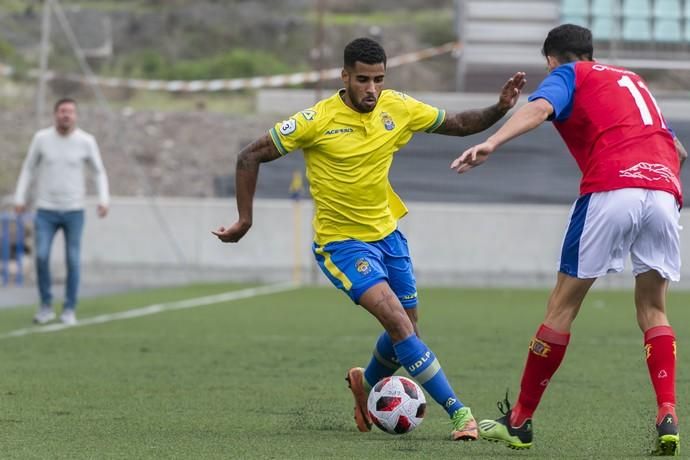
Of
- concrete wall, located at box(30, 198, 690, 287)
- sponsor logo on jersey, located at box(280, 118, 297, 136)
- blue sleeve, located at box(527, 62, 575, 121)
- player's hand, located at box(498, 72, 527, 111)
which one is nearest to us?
blue sleeve, located at box(527, 62, 575, 121)

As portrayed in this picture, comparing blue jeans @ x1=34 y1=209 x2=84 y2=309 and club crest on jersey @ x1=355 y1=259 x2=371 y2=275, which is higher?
club crest on jersey @ x1=355 y1=259 x2=371 y2=275

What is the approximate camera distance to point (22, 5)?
36906 mm

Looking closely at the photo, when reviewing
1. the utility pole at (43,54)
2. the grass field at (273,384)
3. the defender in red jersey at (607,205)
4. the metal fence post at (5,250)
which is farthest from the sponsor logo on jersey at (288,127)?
the metal fence post at (5,250)

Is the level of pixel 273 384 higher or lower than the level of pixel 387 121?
lower

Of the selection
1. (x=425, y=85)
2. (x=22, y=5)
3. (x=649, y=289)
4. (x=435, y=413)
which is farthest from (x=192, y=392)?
(x=425, y=85)

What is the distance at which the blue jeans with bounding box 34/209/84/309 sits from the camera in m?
14.0

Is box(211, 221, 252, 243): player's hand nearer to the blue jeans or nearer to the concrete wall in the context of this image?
the blue jeans

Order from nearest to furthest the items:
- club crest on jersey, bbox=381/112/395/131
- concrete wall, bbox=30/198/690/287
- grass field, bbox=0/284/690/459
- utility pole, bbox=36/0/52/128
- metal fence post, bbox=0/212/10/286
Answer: grass field, bbox=0/284/690/459 → club crest on jersey, bbox=381/112/395/131 → utility pole, bbox=36/0/52/128 → metal fence post, bbox=0/212/10/286 → concrete wall, bbox=30/198/690/287

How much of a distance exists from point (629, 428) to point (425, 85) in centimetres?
3446

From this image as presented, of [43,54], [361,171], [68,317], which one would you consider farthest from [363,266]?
[43,54]

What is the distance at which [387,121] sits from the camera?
7.41m

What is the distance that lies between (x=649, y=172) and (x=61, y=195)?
27.7ft

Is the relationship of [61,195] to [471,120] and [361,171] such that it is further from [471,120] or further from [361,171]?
[471,120]

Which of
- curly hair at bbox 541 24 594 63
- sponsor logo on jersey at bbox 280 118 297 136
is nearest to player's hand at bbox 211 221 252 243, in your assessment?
sponsor logo on jersey at bbox 280 118 297 136
